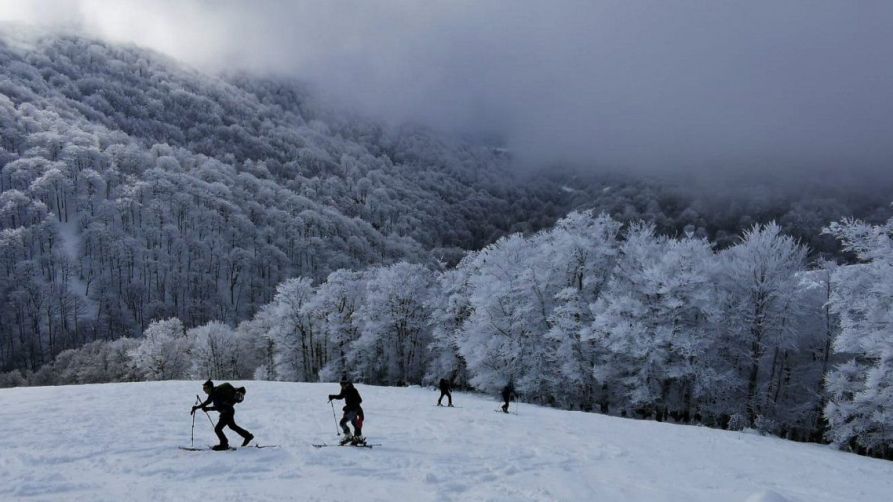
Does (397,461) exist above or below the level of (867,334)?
below

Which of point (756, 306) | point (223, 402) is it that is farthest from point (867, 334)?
point (223, 402)

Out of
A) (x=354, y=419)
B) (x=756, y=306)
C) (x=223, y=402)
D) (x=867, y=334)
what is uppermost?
(x=756, y=306)

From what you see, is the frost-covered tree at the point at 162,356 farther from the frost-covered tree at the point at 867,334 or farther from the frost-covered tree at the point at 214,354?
the frost-covered tree at the point at 867,334

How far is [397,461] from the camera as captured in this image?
14289 millimetres

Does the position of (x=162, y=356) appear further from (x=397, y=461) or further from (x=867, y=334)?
(x=867, y=334)

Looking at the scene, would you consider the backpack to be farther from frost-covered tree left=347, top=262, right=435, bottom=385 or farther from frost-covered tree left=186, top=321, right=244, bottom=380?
frost-covered tree left=186, top=321, right=244, bottom=380

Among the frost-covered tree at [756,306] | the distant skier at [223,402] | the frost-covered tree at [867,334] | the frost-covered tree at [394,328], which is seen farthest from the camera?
the frost-covered tree at [394,328]

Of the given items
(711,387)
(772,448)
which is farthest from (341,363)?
(772,448)

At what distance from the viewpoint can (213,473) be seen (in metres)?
12.3

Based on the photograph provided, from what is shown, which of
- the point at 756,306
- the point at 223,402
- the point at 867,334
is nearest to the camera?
the point at 223,402

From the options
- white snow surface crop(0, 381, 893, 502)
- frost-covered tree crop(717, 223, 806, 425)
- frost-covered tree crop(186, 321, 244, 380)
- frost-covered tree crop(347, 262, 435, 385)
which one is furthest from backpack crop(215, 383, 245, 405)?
frost-covered tree crop(186, 321, 244, 380)

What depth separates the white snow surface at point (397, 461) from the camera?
37.4 ft

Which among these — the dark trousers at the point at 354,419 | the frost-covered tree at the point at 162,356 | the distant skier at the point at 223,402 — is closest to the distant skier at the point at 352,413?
the dark trousers at the point at 354,419

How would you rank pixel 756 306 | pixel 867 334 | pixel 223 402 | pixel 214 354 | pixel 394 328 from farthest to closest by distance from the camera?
pixel 214 354
pixel 394 328
pixel 756 306
pixel 867 334
pixel 223 402
